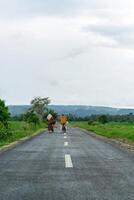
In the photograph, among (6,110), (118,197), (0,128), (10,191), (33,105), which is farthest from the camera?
(33,105)

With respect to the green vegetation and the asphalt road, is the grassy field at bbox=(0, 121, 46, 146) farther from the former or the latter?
the asphalt road

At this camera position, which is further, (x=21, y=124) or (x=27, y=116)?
(x=27, y=116)

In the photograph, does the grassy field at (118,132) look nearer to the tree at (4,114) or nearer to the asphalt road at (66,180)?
the tree at (4,114)

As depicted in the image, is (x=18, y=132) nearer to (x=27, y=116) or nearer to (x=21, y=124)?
(x=21, y=124)

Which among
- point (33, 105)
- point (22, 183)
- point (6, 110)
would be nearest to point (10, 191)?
point (22, 183)

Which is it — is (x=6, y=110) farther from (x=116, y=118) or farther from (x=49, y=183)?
(x=116, y=118)

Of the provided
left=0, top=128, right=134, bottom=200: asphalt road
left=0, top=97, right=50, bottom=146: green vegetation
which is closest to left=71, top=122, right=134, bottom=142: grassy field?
left=0, top=97, right=50, bottom=146: green vegetation

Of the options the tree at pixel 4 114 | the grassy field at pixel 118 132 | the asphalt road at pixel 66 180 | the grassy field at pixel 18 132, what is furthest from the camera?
the grassy field at pixel 118 132

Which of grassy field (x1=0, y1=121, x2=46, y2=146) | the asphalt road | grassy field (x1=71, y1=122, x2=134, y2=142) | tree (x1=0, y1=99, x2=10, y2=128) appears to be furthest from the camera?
grassy field (x1=71, y1=122, x2=134, y2=142)

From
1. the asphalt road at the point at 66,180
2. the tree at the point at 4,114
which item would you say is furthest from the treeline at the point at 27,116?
the asphalt road at the point at 66,180

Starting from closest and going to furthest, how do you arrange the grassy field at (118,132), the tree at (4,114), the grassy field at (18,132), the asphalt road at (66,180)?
the asphalt road at (66,180)
the grassy field at (18,132)
the tree at (4,114)
the grassy field at (118,132)

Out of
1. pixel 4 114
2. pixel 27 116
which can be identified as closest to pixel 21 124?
pixel 27 116

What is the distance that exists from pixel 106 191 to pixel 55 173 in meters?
3.12

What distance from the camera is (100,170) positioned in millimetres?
13398
